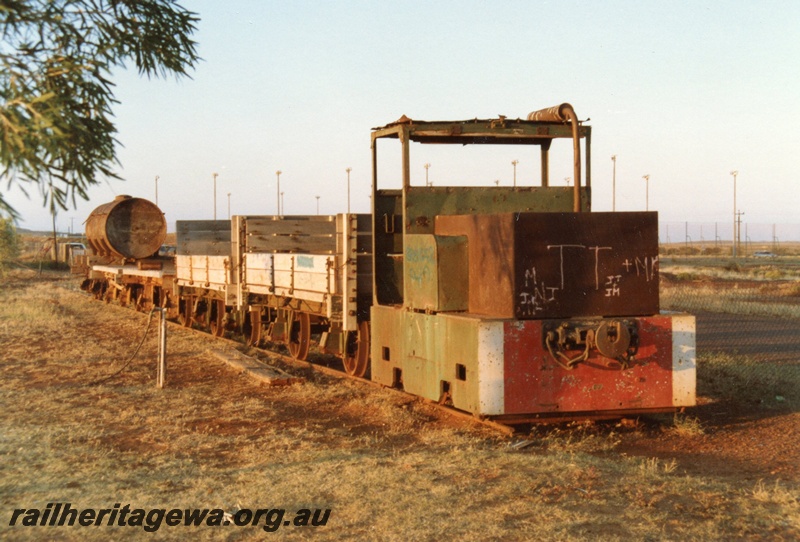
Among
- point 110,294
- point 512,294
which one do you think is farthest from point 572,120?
point 110,294

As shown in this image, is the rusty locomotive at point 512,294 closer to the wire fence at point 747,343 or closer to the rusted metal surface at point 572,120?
the rusted metal surface at point 572,120

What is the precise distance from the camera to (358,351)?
11672 millimetres

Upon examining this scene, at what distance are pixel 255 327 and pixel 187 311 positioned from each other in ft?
15.6

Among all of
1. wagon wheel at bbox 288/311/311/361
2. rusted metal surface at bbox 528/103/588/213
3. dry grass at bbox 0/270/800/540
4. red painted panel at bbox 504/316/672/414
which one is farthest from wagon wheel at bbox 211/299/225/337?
red painted panel at bbox 504/316/672/414

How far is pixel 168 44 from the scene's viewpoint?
5840mm

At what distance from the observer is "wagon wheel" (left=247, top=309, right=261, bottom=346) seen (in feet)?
52.3

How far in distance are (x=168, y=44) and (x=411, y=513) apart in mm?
3510

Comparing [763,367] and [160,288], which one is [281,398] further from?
[160,288]

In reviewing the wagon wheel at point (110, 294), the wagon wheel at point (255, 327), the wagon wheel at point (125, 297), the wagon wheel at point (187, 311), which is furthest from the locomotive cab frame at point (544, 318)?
the wagon wheel at point (110, 294)


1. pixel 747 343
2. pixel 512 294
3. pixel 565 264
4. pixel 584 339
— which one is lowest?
pixel 747 343

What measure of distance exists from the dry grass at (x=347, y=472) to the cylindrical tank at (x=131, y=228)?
14256mm

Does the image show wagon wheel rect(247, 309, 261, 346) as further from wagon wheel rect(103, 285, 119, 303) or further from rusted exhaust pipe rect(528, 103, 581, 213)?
wagon wheel rect(103, 285, 119, 303)

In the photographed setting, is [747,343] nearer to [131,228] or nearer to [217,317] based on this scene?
[217,317]

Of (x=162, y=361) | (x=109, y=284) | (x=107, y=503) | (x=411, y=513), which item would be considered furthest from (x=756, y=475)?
(x=109, y=284)
